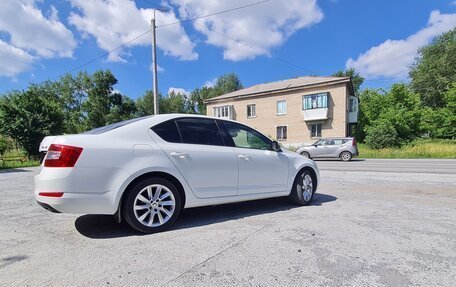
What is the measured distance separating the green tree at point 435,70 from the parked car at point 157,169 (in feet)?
147

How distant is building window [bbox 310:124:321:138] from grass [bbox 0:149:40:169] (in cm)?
2563

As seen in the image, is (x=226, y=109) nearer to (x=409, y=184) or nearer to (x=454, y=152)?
(x=454, y=152)

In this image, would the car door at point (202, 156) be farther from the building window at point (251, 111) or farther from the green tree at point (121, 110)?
the green tree at point (121, 110)

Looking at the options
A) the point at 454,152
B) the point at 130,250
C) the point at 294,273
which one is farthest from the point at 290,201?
A: the point at 454,152

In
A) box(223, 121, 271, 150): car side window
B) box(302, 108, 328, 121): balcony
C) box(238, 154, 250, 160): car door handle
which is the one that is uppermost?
box(302, 108, 328, 121): balcony

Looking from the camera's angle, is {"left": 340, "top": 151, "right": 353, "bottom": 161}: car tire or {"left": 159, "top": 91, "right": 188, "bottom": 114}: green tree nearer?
{"left": 340, "top": 151, "right": 353, "bottom": 161}: car tire

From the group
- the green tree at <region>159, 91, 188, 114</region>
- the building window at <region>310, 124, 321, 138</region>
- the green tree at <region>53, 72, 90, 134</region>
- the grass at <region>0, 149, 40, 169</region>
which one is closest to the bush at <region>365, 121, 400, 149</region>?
the building window at <region>310, 124, 321, 138</region>

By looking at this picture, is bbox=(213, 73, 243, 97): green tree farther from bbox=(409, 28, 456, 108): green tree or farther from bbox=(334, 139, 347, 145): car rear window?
bbox=(334, 139, 347, 145): car rear window

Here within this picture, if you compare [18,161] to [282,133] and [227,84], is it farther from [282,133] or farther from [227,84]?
[227,84]

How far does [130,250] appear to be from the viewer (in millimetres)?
2980

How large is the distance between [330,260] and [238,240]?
1.05 meters

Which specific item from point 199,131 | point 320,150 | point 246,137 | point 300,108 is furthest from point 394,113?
point 199,131

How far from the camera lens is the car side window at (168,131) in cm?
376

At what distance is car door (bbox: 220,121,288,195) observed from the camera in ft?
14.3
